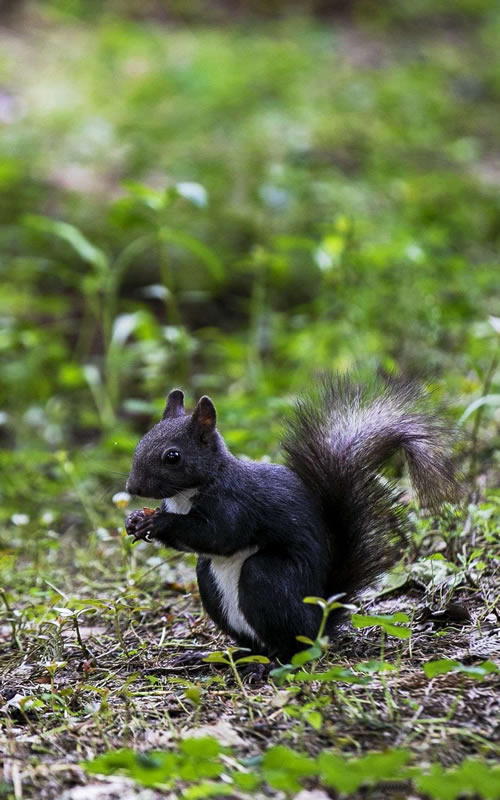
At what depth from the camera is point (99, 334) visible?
624 cm

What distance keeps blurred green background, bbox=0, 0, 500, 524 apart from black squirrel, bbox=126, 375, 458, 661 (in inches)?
11.3

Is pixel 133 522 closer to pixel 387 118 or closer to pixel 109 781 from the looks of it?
pixel 109 781

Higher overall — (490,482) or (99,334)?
(490,482)

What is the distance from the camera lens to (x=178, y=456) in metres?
2.46

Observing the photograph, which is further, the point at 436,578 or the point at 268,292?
the point at 268,292

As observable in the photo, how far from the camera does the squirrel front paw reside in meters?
2.38

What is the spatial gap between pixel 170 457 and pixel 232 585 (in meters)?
0.37

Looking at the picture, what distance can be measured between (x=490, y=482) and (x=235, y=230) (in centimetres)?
344

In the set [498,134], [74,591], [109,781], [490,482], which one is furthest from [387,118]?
[109,781]

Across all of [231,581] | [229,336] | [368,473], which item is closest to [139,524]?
[231,581]

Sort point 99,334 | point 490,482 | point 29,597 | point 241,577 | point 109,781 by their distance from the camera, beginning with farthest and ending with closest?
1. point 99,334
2. point 490,482
3. point 29,597
4. point 241,577
5. point 109,781

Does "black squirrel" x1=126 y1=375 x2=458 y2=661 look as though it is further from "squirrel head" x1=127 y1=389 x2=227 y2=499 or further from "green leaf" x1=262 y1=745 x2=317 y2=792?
"green leaf" x1=262 y1=745 x2=317 y2=792

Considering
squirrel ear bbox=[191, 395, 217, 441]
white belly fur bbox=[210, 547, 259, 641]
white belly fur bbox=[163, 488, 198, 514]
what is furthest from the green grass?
squirrel ear bbox=[191, 395, 217, 441]

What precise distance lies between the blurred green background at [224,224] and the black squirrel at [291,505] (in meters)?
0.29
